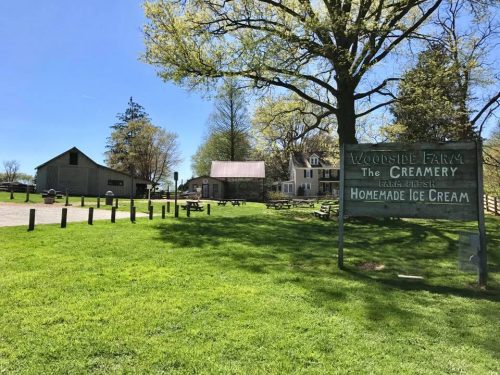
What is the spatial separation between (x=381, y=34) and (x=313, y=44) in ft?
9.18

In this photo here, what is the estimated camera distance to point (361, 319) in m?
5.14

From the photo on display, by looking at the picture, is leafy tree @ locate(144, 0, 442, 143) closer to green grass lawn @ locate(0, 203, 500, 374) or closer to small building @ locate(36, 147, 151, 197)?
green grass lawn @ locate(0, 203, 500, 374)

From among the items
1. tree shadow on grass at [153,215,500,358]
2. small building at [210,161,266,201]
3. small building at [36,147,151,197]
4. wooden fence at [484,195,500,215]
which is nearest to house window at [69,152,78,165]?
small building at [36,147,151,197]

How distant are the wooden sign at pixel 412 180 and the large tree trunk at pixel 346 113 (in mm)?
11587

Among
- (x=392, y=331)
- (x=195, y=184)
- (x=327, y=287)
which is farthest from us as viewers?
(x=195, y=184)

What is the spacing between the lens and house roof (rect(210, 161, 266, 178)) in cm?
5419

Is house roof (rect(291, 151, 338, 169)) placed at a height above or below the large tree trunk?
above

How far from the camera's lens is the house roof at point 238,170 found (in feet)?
178

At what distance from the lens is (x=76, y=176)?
49875 mm

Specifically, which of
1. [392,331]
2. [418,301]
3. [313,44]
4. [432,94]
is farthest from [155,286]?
[432,94]

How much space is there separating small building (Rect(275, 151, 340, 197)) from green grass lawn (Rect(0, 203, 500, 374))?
5719 centimetres

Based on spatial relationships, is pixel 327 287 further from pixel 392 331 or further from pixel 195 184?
pixel 195 184

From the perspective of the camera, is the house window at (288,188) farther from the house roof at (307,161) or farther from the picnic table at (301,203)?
the picnic table at (301,203)

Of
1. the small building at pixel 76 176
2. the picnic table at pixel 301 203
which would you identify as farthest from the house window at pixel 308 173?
the small building at pixel 76 176
